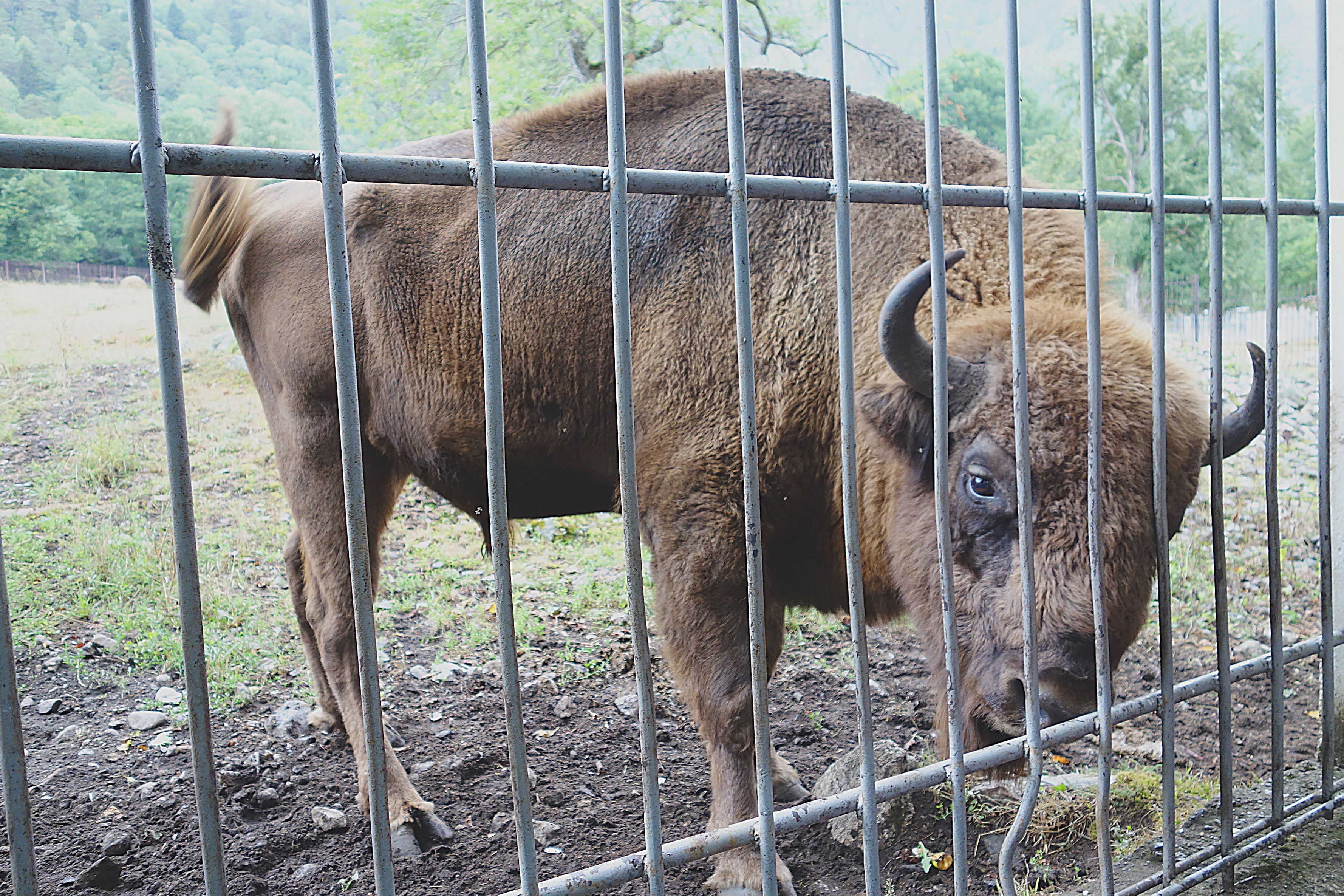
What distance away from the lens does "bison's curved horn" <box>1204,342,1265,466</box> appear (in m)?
2.51

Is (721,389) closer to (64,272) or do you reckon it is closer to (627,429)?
(627,429)

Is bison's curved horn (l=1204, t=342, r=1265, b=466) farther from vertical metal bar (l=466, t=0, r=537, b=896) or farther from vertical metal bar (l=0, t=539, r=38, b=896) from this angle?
vertical metal bar (l=0, t=539, r=38, b=896)

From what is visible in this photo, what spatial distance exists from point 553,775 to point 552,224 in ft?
7.51

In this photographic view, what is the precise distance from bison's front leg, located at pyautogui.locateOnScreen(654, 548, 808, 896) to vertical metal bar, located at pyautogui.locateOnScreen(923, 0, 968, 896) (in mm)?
1105

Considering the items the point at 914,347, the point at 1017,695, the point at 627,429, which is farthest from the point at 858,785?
the point at 627,429

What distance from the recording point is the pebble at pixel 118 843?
3088 millimetres

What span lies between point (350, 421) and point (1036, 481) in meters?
1.80

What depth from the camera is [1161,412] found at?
7.16 ft

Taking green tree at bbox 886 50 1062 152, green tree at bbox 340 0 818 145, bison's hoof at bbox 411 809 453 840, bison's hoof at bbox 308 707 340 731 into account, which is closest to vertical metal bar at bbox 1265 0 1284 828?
bison's hoof at bbox 411 809 453 840

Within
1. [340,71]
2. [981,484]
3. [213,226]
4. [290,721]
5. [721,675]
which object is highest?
[340,71]

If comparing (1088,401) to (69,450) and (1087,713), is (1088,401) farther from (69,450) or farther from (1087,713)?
(69,450)

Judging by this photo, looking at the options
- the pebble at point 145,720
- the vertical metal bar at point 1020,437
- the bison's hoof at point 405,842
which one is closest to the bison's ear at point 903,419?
the vertical metal bar at point 1020,437

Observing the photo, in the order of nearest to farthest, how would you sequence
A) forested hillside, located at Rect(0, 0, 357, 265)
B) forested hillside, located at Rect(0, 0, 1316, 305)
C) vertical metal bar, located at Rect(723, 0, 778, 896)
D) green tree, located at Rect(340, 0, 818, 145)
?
vertical metal bar, located at Rect(723, 0, 778, 896) → forested hillside, located at Rect(0, 0, 357, 265) → forested hillside, located at Rect(0, 0, 1316, 305) → green tree, located at Rect(340, 0, 818, 145)

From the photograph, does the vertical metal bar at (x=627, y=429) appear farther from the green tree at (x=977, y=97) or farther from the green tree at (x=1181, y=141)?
the green tree at (x=1181, y=141)
